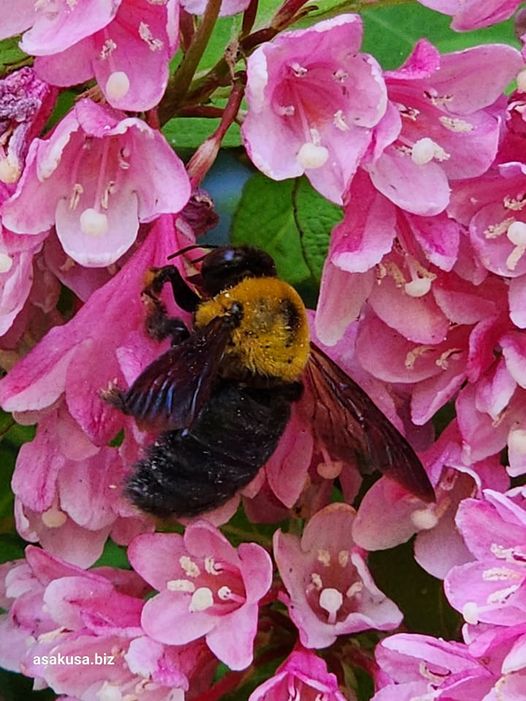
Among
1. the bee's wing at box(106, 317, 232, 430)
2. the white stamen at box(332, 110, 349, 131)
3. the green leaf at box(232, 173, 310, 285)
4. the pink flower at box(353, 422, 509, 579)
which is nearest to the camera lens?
the bee's wing at box(106, 317, 232, 430)

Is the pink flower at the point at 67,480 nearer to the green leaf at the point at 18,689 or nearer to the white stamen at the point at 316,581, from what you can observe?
the white stamen at the point at 316,581

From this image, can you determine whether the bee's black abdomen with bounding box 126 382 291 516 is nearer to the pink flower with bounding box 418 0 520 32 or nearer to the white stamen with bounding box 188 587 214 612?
the white stamen with bounding box 188 587 214 612

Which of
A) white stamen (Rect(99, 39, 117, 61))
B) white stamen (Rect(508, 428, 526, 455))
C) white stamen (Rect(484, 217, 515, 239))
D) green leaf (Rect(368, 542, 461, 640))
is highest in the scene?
white stamen (Rect(99, 39, 117, 61))

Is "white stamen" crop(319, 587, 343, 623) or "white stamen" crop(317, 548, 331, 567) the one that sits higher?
"white stamen" crop(319, 587, 343, 623)

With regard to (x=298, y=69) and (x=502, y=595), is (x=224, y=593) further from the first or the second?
(x=298, y=69)

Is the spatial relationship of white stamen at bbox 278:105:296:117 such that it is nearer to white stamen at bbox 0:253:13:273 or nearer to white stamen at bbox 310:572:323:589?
white stamen at bbox 0:253:13:273

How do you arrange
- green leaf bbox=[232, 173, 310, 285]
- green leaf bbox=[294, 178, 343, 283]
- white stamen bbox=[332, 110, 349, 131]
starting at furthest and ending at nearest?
1. green leaf bbox=[232, 173, 310, 285]
2. green leaf bbox=[294, 178, 343, 283]
3. white stamen bbox=[332, 110, 349, 131]

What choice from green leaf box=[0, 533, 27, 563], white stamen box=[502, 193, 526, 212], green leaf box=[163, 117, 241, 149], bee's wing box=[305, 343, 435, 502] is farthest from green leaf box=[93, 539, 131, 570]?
white stamen box=[502, 193, 526, 212]

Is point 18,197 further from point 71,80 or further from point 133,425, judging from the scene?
point 133,425

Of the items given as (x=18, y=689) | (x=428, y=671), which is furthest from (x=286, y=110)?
(x=18, y=689)

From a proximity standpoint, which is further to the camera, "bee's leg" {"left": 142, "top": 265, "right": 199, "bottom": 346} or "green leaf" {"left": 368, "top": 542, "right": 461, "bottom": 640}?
"green leaf" {"left": 368, "top": 542, "right": 461, "bottom": 640}
